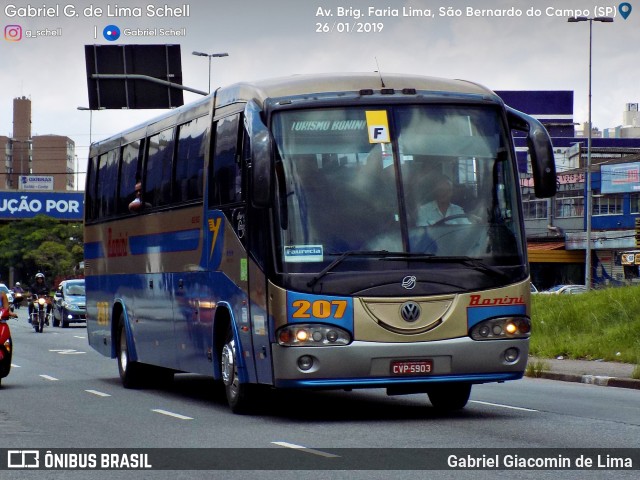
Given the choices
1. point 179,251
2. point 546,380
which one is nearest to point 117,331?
point 179,251

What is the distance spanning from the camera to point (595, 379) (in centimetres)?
2147

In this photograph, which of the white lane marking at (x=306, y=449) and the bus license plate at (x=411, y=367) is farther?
the bus license plate at (x=411, y=367)

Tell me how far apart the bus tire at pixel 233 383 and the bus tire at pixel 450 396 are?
2045mm

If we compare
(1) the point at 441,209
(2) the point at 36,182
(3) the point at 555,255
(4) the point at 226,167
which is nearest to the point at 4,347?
(4) the point at 226,167

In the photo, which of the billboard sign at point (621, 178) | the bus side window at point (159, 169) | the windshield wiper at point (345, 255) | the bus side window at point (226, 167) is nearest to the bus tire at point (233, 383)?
the bus side window at point (226, 167)

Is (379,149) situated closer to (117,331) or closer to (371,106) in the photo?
(371,106)

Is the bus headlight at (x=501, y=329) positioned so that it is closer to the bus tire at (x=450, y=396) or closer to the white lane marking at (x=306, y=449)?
the bus tire at (x=450, y=396)

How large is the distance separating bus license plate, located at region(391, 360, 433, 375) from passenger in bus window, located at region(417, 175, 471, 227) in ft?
4.46

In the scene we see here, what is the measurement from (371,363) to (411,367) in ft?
1.33

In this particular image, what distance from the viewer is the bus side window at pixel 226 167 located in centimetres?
1510

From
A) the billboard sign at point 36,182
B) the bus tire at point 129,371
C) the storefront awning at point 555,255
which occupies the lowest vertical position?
the bus tire at point 129,371

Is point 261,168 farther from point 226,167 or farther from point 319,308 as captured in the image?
point 226,167

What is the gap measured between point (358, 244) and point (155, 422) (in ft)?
9.76

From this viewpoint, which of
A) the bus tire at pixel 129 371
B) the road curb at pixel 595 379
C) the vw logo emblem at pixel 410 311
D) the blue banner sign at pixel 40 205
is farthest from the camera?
the blue banner sign at pixel 40 205
